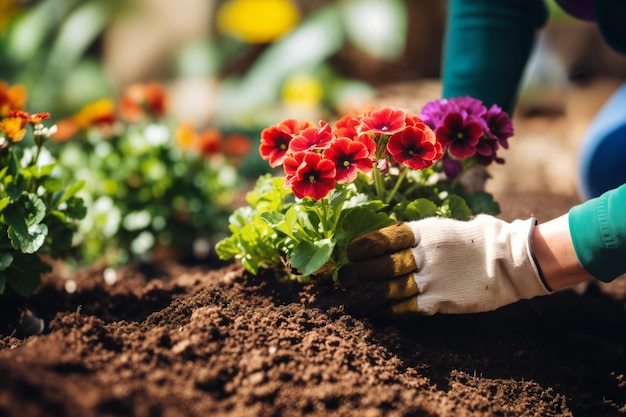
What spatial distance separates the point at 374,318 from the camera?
1609 millimetres

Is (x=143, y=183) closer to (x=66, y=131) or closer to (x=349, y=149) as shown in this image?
(x=66, y=131)

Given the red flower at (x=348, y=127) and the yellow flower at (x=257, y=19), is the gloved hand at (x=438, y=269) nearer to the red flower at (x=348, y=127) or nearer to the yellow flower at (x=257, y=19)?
the red flower at (x=348, y=127)

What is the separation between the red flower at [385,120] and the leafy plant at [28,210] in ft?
2.89

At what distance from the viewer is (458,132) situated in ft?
5.55

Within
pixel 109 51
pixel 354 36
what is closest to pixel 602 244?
pixel 354 36

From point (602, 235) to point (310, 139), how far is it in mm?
752

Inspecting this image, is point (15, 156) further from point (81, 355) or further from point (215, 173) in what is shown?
point (215, 173)

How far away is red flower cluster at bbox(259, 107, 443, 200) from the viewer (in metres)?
1.49

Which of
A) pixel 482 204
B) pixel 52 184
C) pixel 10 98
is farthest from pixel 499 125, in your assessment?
pixel 10 98

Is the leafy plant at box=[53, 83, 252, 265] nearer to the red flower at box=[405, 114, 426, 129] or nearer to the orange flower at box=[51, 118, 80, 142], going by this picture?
the orange flower at box=[51, 118, 80, 142]

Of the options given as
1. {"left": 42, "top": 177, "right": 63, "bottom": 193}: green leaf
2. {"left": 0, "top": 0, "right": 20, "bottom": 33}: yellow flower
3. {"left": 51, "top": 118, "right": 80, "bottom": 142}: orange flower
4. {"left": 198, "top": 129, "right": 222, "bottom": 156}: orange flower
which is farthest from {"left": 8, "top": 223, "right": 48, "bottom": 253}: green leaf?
{"left": 0, "top": 0, "right": 20, "bottom": 33}: yellow flower

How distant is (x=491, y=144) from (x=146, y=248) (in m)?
1.73

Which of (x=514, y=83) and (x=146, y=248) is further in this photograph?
(x=146, y=248)

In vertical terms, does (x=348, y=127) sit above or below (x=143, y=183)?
above
